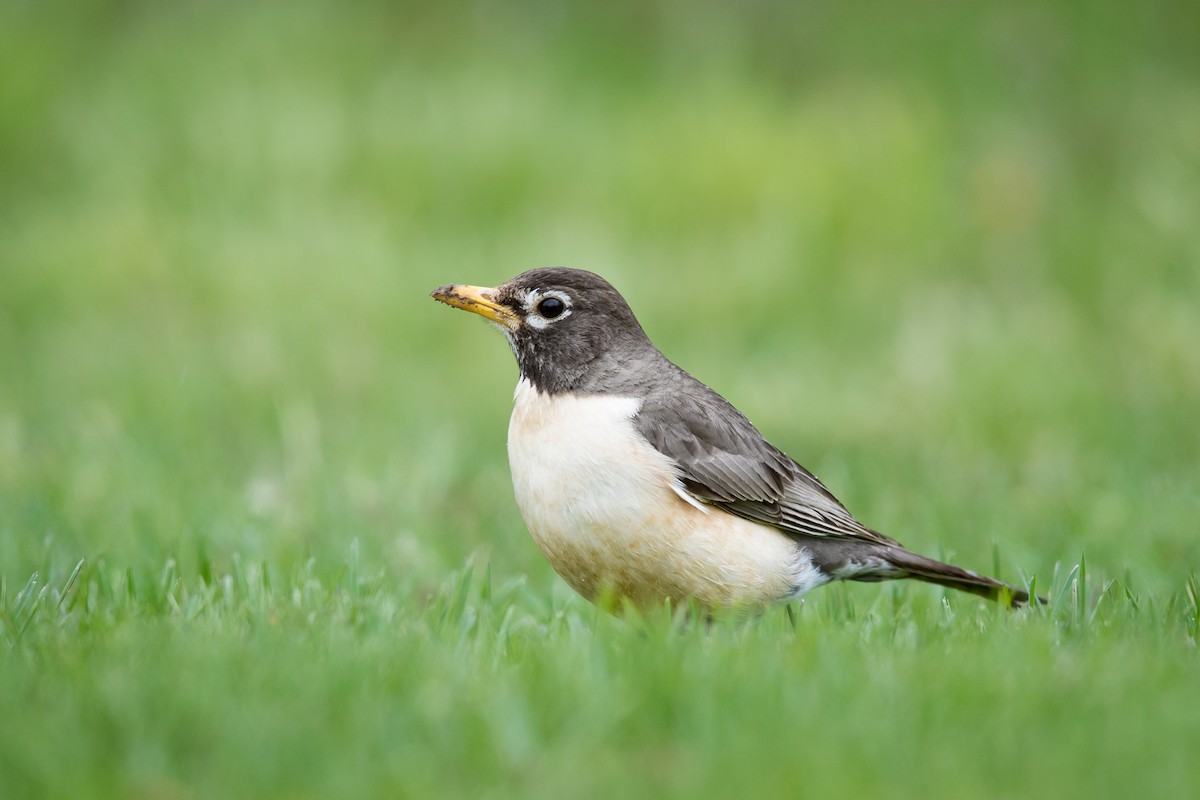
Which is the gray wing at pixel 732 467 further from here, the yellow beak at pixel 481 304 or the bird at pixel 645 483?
the yellow beak at pixel 481 304

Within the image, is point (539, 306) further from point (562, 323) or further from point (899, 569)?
point (899, 569)

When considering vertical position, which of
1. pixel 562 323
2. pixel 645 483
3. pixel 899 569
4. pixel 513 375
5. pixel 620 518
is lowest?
pixel 513 375

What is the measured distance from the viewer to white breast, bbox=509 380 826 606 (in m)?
4.87

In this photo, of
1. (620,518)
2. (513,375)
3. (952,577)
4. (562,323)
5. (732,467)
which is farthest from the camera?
(513,375)

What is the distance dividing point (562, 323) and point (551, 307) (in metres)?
0.08

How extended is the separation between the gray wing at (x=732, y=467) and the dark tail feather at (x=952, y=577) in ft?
0.48

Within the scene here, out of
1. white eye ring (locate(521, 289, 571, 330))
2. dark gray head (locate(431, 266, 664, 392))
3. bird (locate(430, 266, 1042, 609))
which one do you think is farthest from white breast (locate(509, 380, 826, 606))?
white eye ring (locate(521, 289, 571, 330))

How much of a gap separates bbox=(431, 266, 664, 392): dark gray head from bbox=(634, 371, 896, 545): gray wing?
233 millimetres

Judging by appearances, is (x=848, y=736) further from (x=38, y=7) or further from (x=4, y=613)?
(x=38, y=7)

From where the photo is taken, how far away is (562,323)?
5.52 m

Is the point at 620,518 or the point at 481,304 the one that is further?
the point at 481,304

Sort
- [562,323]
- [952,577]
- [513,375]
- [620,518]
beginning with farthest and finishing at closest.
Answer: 1. [513,375]
2. [562,323]
3. [952,577]
4. [620,518]

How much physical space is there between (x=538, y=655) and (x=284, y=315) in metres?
7.01

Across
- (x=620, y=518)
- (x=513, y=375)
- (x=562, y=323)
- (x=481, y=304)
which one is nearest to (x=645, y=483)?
(x=620, y=518)
